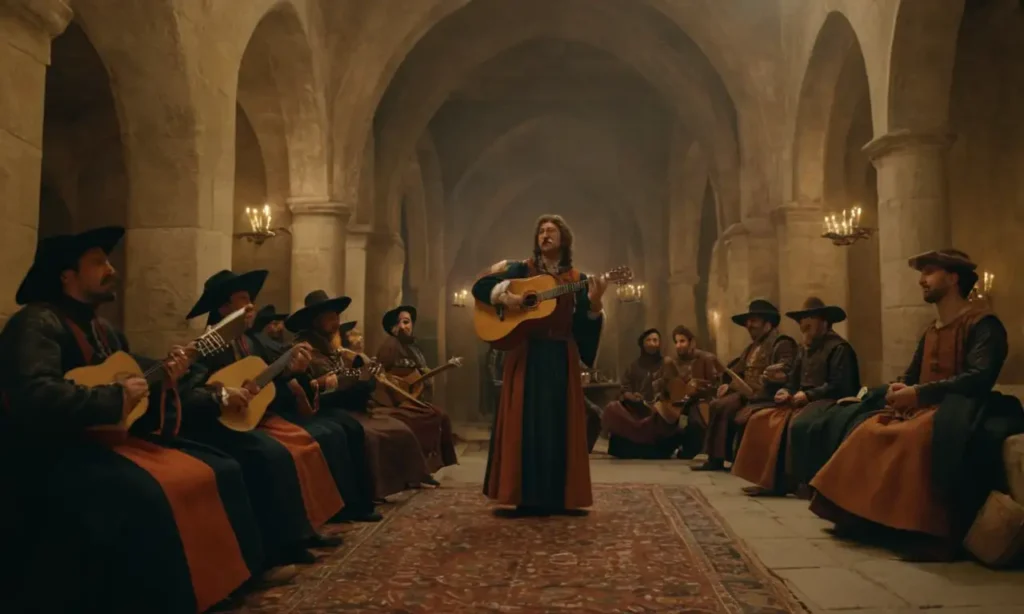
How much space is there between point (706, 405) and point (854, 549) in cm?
540

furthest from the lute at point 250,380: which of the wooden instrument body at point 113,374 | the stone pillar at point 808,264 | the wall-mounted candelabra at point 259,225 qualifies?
the stone pillar at point 808,264

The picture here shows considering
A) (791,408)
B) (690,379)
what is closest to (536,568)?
(791,408)

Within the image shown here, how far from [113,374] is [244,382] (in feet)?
3.48

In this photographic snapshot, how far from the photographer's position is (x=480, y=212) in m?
21.7

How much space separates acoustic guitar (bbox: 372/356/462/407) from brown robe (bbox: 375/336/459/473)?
0.16 feet

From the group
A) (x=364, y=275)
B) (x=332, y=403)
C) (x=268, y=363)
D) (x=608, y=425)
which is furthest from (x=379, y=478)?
(x=364, y=275)

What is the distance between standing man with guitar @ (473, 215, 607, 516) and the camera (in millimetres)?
5617

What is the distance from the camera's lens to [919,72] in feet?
24.8

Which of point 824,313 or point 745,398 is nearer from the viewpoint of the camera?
point 824,313

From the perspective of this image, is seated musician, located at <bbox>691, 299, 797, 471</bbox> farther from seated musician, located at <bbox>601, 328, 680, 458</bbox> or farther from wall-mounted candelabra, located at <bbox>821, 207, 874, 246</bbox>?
wall-mounted candelabra, located at <bbox>821, 207, 874, 246</bbox>

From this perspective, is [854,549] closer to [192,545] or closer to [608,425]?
[192,545]

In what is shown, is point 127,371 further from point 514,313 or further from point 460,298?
point 460,298

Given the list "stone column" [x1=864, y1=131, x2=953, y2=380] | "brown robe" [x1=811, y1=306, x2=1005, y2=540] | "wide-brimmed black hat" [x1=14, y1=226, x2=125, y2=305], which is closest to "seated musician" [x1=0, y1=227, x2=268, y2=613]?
"wide-brimmed black hat" [x1=14, y1=226, x2=125, y2=305]

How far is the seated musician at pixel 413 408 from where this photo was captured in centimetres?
739
